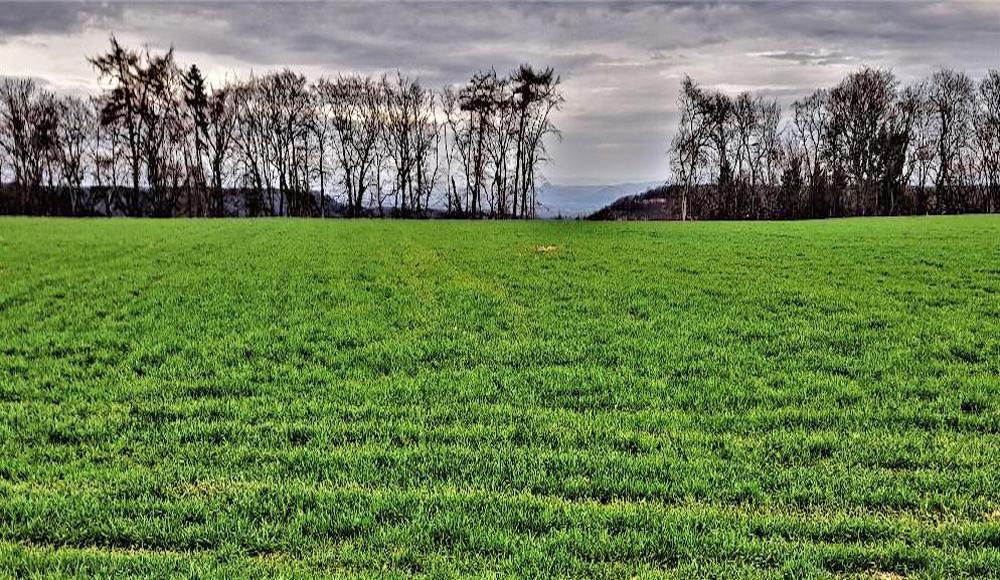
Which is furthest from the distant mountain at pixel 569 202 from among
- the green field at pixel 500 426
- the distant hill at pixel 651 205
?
the green field at pixel 500 426

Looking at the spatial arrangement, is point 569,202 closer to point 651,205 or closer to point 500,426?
point 651,205

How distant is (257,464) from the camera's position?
704 cm

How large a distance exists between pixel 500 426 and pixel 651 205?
218ft

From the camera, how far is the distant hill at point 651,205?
208 feet

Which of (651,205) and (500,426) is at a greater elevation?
(651,205)

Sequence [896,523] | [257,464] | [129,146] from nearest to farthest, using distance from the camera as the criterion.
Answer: [896,523] < [257,464] < [129,146]

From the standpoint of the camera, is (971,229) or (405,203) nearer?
(971,229)

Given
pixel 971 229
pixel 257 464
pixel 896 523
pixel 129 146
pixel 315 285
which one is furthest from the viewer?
pixel 129 146

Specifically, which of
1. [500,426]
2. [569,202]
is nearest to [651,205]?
[569,202]

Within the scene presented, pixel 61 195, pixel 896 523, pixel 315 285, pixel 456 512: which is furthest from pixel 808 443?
pixel 61 195

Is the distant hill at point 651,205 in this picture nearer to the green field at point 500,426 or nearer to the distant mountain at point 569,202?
the distant mountain at point 569,202

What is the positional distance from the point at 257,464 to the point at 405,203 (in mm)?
57409

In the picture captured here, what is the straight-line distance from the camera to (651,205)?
71.8m

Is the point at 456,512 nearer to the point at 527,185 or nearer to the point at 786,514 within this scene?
the point at 786,514
